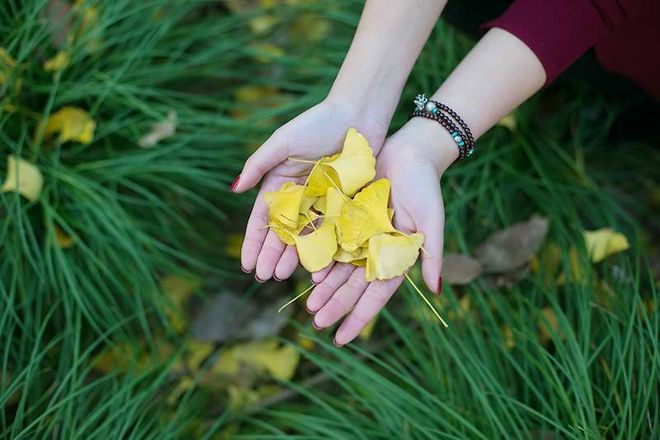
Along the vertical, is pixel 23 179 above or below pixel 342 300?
above

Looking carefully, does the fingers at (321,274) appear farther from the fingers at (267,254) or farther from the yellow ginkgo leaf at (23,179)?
the yellow ginkgo leaf at (23,179)

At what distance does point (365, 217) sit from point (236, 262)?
0.62 metres

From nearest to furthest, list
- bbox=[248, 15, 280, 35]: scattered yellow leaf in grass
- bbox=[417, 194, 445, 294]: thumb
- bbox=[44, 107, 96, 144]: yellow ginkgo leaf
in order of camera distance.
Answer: bbox=[417, 194, 445, 294]: thumb < bbox=[44, 107, 96, 144]: yellow ginkgo leaf < bbox=[248, 15, 280, 35]: scattered yellow leaf in grass

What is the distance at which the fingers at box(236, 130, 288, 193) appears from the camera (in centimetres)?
101

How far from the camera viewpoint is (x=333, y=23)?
5.33 ft

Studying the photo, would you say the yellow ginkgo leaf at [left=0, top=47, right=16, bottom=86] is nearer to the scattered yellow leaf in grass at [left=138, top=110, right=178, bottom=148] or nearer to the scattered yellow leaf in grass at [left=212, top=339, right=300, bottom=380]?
the scattered yellow leaf in grass at [left=138, top=110, right=178, bottom=148]

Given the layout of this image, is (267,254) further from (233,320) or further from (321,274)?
(233,320)

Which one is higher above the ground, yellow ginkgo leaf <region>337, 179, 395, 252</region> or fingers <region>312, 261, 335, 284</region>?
yellow ginkgo leaf <region>337, 179, 395, 252</region>

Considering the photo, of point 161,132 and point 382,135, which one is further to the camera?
point 161,132

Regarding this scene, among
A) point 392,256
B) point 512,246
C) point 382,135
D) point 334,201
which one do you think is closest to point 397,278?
point 392,256

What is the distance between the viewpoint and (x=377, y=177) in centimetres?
109

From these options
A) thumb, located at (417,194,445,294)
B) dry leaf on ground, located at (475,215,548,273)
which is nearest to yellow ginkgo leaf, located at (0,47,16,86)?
thumb, located at (417,194,445,294)

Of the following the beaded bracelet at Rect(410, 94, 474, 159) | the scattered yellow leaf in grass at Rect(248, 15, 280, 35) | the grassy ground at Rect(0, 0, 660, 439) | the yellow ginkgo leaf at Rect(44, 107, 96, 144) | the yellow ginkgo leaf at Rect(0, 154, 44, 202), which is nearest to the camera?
the beaded bracelet at Rect(410, 94, 474, 159)

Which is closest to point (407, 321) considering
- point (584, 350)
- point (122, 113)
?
point (584, 350)
